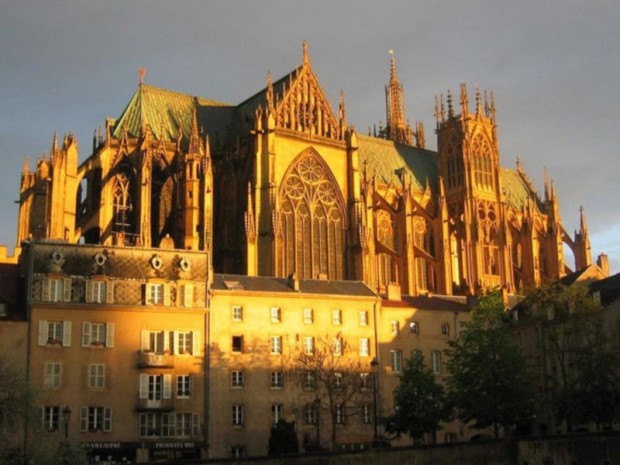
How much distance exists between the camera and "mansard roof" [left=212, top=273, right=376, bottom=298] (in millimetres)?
57344

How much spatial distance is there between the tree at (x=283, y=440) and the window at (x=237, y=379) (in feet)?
16.5

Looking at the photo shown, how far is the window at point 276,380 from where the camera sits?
5491 centimetres

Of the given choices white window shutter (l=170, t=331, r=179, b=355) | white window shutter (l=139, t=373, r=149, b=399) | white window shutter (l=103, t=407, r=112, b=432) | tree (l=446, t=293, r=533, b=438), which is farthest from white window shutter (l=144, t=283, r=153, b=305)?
tree (l=446, t=293, r=533, b=438)

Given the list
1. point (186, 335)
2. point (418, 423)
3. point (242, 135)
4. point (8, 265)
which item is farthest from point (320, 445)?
point (242, 135)

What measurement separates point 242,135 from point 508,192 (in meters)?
43.2

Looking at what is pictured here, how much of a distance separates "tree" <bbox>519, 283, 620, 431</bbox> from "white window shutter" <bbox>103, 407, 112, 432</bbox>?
25215mm

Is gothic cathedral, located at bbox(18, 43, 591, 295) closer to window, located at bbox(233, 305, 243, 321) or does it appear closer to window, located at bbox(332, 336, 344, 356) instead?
window, located at bbox(233, 305, 243, 321)

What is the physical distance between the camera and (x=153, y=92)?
287ft

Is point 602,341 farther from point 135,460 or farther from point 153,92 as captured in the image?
point 153,92

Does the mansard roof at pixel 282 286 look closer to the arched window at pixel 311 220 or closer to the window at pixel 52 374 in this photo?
the window at pixel 52 374

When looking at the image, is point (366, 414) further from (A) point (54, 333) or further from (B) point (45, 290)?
(B) point (45, 290)

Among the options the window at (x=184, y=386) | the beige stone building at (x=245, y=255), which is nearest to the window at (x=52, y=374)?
the beige stone building at (x=245, y=255)

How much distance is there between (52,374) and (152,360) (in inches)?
214

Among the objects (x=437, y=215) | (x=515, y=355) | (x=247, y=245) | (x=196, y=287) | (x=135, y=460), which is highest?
(x=437, y=215)
